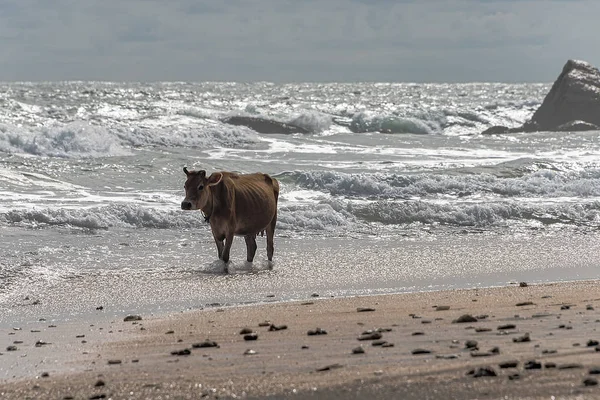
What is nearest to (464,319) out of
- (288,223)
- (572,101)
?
(288,223)

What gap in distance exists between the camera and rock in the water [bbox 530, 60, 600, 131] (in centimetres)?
4672

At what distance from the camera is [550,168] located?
82.9ft

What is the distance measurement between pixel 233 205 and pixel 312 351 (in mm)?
6371

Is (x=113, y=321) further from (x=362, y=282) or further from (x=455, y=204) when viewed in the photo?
(x=455, y=204)

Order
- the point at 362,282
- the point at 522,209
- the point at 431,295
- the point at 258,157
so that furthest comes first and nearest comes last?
the point at 258,157, the point at 522,209, the point at 362,282, the point at 431,295

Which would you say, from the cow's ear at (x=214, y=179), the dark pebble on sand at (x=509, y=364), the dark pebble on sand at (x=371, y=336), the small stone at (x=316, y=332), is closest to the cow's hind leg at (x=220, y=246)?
the cow's ear at (x=214, y=179)

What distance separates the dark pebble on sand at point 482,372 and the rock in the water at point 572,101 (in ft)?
136

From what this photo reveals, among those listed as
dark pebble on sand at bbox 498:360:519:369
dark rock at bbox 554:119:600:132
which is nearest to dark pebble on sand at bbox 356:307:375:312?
dark pebble on sand at bbox 498:360:519:369

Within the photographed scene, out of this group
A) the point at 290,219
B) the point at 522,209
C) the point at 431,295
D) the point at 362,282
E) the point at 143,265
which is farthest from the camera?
the point at 522,209

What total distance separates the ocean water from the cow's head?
71cm

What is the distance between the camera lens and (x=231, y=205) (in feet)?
42.1

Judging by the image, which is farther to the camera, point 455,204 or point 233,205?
point 455,204

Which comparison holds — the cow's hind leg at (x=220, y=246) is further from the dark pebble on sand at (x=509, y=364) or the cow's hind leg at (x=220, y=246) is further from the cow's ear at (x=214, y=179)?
the dark pebble on sand at (x=509, y=364)

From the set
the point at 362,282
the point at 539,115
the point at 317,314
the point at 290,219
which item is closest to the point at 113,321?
the point at 317,314
